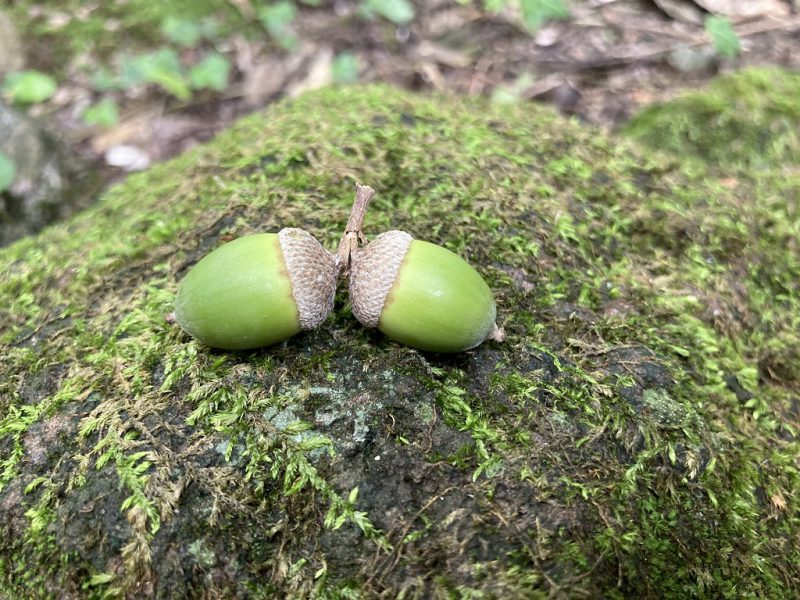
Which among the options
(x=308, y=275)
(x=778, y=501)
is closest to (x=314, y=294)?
(x=308, y=275)

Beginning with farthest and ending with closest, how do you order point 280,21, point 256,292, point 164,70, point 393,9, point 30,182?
1. point 280,21
2. point 393,9
3. point 164,70
4. point 30,182
5. point 256,292

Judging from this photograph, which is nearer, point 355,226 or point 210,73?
point 355,226

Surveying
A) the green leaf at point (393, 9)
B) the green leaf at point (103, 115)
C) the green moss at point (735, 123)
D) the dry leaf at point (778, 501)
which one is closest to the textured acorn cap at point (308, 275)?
the dry leaf at point (778, 501)

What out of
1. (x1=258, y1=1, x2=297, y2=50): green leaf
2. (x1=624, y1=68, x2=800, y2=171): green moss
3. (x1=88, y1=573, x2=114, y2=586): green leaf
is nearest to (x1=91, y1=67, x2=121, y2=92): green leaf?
(x1=258, y1=1, x2=297, y2=50): green leaf

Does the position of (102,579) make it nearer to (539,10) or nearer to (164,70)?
(539,10)

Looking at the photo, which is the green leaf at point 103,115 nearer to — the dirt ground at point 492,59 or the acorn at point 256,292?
the dirt ground at point 492,59
